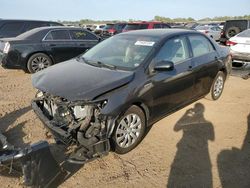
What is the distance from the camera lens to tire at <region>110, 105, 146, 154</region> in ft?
12.7

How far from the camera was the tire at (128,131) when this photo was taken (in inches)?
152

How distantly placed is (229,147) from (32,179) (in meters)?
2.95

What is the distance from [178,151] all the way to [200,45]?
8.01 ft

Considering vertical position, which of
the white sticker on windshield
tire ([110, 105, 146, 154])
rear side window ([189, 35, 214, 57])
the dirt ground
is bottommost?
the dirt ground

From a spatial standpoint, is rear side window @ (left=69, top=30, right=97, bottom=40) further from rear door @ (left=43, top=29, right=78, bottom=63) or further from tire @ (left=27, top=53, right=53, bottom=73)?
tire @ (left=27, top=53, right=53, bottom=73)

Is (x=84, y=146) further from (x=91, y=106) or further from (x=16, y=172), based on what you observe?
(x=16, y=172)

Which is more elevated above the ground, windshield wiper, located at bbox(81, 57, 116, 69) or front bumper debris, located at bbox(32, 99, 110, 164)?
windshield wiper, located at bbox(81, 57, 116, 69)

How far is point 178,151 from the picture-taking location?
4.17 meters

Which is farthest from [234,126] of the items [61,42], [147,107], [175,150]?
[61,42]

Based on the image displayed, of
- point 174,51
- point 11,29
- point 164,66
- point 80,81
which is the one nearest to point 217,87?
point 174,51

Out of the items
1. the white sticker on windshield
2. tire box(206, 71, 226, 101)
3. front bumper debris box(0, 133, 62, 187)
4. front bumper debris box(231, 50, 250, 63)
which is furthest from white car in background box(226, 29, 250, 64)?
front bumper debris box(0, 133, 62, 187)

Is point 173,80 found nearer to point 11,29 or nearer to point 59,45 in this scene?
point 59,45

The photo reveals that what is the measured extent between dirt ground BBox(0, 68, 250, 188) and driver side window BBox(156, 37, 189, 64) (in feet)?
3.94

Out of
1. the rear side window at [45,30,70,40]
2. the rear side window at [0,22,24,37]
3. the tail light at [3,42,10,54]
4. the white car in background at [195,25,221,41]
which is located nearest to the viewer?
the tail light at [3,42,10,54]
